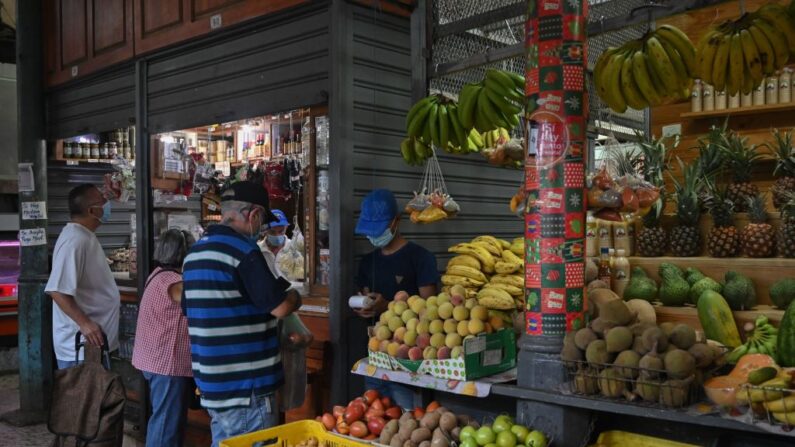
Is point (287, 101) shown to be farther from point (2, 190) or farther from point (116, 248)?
point (2, 190)

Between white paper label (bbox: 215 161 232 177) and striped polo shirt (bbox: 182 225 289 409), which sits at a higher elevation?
white paper label (bbox: 215 161 232 177)

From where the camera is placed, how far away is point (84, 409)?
4.14 meters

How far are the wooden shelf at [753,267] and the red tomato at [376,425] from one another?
73.7 inches

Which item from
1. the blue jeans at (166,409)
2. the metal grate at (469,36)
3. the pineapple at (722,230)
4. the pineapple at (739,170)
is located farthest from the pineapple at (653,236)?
the blue jeans at (166,409)

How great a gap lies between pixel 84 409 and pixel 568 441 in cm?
279

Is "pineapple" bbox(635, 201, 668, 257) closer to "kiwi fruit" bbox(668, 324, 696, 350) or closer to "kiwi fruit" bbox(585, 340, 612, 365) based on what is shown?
"kiwi fruit" bbox(668, 324, 696, 350)

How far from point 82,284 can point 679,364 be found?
386 centimetres

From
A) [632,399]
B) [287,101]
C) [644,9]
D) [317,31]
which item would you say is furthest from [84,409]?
[644,9]

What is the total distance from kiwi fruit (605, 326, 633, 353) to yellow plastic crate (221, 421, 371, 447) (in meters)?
1.18

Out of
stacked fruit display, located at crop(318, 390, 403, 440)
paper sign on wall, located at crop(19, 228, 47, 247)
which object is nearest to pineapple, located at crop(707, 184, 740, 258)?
stacked fruit display, located at crop(318, 390, 403, 440)

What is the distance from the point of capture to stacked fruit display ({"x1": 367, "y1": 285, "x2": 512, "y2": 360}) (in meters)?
3.27

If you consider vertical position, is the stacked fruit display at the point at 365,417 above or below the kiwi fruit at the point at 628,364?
below

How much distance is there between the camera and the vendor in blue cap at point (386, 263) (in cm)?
410

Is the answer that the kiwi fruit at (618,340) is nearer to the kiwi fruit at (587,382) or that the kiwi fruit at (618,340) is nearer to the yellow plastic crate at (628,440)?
the kiwi fruit at (587,382)
